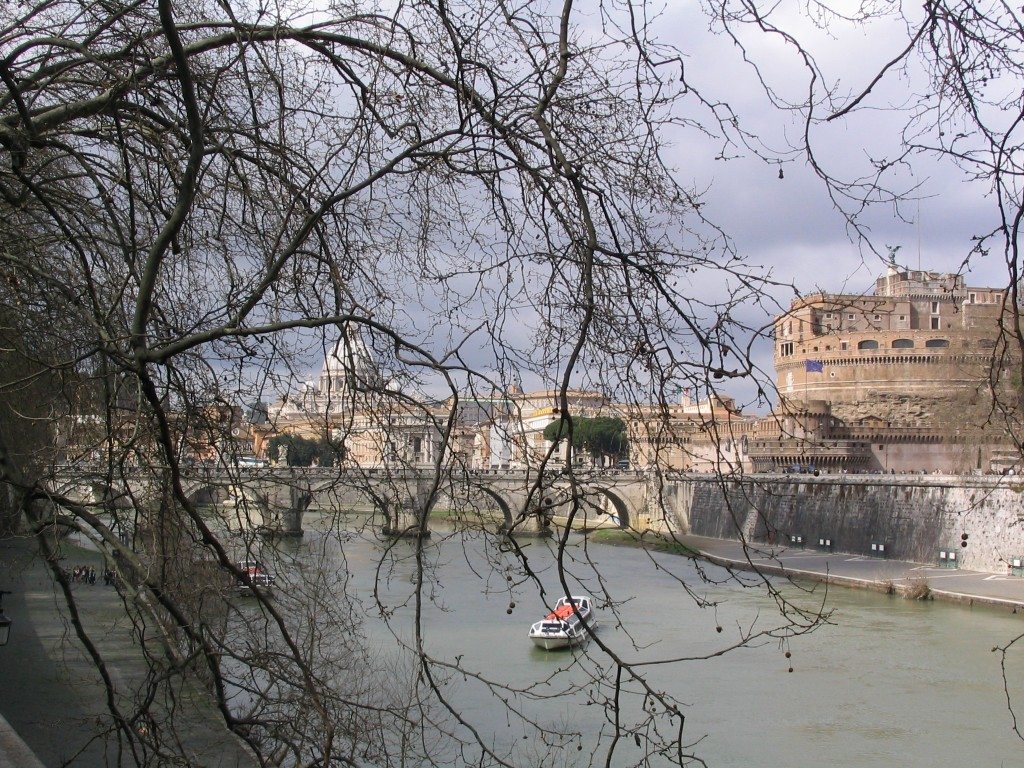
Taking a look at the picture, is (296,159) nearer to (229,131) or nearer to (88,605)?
(229,131)

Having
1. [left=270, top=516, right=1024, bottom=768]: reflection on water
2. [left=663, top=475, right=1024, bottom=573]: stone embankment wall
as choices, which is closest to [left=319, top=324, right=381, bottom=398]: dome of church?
[left=270, top=516, right=1024, bottom=768]: reflection on water

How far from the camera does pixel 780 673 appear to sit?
1262 cm

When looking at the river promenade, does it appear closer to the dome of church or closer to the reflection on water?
the dome of church

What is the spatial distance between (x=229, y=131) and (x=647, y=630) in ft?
43.3

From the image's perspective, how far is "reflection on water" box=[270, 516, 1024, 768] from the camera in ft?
31.0

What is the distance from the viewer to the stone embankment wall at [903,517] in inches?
864

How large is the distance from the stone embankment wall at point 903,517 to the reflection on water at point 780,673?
3927mm

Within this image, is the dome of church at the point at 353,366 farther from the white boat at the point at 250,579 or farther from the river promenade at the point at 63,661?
the river promenade at the point at 63,661

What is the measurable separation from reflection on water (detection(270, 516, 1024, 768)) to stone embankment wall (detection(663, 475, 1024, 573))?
393 centimetres

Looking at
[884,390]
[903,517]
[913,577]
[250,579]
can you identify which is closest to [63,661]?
[250,579]

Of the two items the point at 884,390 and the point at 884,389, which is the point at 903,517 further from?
the point at 884,389

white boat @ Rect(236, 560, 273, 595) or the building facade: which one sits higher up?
the building facade

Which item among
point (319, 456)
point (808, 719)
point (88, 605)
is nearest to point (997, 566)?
point (808, 719)

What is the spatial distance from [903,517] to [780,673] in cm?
1409
